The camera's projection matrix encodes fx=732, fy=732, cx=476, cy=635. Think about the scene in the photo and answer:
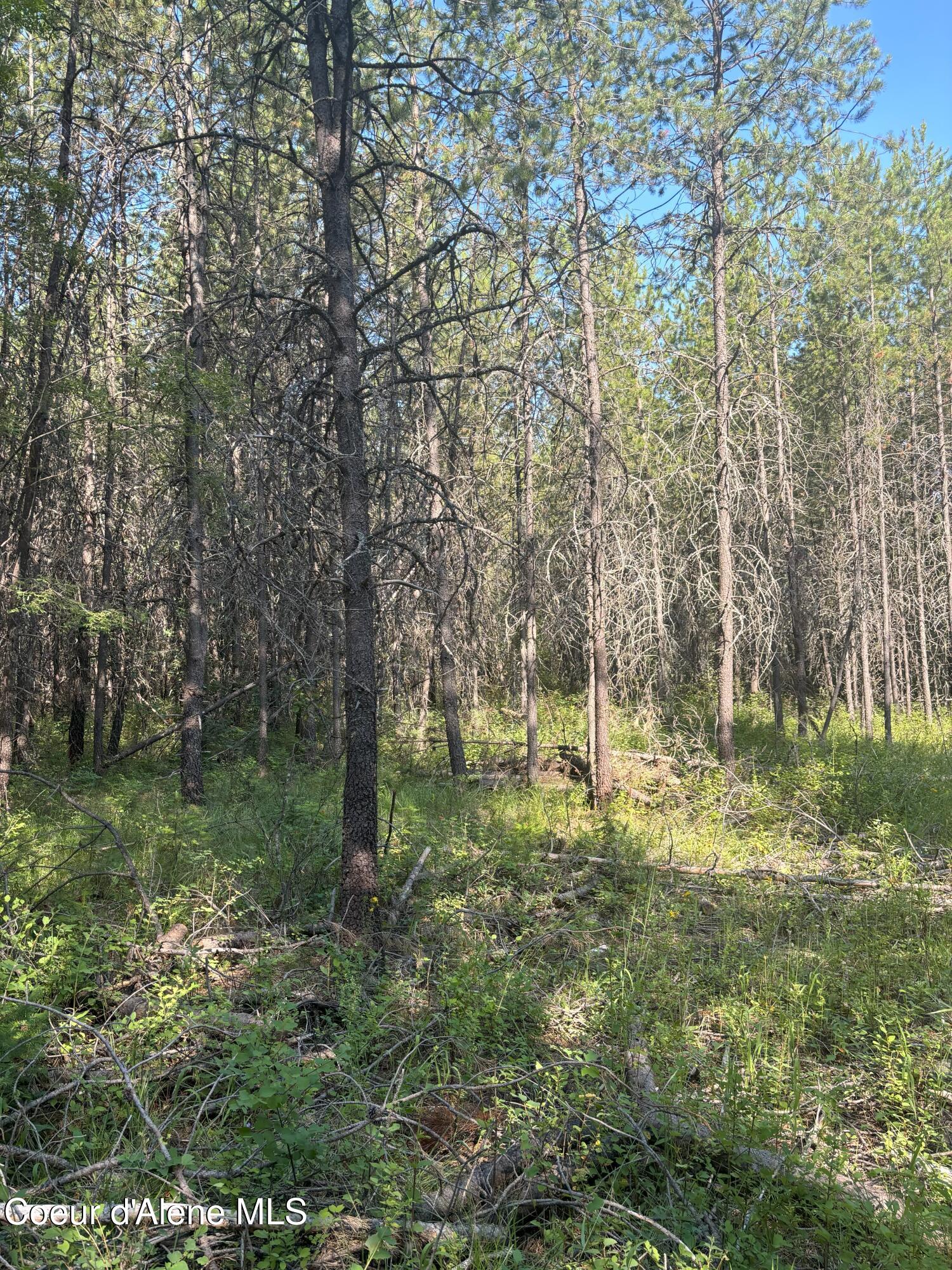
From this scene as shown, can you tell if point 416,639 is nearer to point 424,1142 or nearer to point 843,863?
point 843,863

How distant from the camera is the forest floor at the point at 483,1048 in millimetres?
2869

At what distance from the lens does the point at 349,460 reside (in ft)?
16.7

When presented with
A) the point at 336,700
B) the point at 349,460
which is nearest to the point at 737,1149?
the point at 349,460

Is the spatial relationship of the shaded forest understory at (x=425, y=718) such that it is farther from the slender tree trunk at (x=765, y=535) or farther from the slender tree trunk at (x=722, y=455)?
the slender tree trunk at (x=765, y=535)

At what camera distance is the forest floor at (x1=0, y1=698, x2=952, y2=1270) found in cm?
287

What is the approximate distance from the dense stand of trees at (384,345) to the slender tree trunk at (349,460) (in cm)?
2

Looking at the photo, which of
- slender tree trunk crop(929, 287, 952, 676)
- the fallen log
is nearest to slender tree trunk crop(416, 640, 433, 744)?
the fallen log

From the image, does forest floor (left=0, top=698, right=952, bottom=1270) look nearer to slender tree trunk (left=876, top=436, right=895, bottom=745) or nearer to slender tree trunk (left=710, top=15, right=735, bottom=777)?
slender tree trunk (left=710, top=15, right=735, bottom=777)

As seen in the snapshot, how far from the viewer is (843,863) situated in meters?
7.47

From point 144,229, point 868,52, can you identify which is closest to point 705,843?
point 868,52

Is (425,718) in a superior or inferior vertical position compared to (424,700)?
inferior

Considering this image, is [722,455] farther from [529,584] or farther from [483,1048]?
[483,1048]

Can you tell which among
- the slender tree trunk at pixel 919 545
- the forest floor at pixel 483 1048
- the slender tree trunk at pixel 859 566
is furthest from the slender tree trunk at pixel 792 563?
the forest floor at pixel 483 1048

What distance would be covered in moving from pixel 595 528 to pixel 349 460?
5.09 metres
